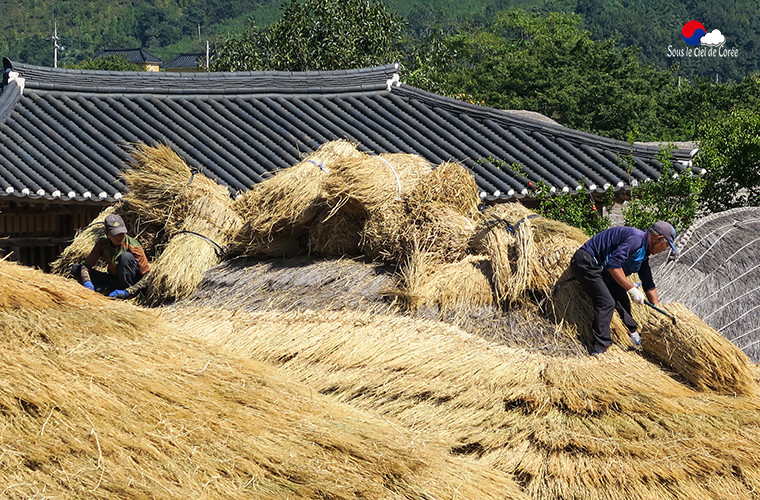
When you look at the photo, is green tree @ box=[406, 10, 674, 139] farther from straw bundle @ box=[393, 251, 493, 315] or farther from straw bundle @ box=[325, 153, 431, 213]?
straw bundle @ box=[393, 251, 493, 315]

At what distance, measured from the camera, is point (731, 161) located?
33.0 feet

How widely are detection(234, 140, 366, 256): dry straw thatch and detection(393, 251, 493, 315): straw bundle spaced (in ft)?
3.22

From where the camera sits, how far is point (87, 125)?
10328 mm

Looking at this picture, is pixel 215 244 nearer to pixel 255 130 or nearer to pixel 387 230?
pixel 387 230

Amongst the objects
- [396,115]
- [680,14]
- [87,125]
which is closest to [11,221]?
[87,125]

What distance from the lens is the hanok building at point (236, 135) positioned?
939 cm

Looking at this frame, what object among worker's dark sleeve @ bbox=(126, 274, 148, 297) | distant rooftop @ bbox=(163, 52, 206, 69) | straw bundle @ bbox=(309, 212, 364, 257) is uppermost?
distant rooftop @ bbox=(163, 52, 206, 69)

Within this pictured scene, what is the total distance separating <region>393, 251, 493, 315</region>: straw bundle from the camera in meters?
6.09

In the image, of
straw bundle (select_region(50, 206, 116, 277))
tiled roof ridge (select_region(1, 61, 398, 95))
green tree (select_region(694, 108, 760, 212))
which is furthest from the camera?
tiled roof ridge (select_region(1, 61, 398, 95))

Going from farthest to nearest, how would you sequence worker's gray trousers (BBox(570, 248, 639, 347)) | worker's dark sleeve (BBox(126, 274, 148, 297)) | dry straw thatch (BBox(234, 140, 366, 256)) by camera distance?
worker's dark sleeve (BBox(126, 274, 148, 297)) → dry straw thatch (BBox(234, 140, 366, 256)) → worker's gray trousers (BBox(570, 248, 639, 347))

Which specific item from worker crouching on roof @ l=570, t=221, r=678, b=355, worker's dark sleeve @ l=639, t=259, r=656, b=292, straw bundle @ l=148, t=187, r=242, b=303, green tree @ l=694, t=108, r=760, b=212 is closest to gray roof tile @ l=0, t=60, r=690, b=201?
green tree @ l=694, t=108, r=760, b=212

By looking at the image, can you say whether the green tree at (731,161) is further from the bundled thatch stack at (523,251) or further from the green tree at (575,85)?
the green tree at (575,85)

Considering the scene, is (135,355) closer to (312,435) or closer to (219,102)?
(312,435)

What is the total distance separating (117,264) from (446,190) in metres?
2.83
